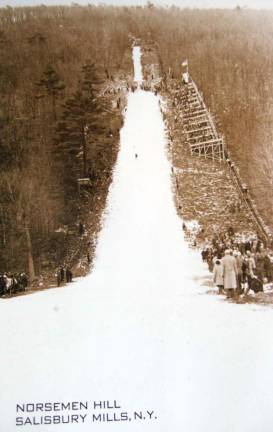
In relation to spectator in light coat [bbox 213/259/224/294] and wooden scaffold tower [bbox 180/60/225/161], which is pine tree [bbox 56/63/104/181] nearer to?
wooden scaffold tower [bbox 180/60/225/161]

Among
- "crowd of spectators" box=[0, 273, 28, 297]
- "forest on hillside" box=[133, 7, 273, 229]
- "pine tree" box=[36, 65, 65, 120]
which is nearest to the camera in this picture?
"crowd of spectators" box=[0, 273, 28, 297]

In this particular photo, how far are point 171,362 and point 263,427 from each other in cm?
139

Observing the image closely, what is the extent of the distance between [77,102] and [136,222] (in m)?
3.43

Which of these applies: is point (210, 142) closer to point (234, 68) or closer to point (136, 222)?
point (234, 68)

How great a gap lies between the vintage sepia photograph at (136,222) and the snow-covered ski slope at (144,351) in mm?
19

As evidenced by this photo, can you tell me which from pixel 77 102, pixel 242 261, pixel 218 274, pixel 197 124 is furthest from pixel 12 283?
pixel 197 124

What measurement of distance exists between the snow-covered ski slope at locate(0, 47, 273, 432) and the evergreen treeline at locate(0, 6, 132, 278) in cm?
193

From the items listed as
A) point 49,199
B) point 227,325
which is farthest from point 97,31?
point 227,325

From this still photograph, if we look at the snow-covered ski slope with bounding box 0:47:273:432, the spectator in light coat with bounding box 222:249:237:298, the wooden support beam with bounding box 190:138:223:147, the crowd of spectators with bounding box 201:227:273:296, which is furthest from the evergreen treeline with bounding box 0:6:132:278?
the spectator in light coat with bounding box 222:249:237:298

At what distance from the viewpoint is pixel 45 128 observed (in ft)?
34.1

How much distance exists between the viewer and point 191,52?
12.1 m

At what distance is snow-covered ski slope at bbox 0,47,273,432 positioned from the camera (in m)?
6.07

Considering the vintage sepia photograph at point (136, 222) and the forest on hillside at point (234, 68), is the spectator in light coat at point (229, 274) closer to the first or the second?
the vintage sepia photograph at point (136, 222)

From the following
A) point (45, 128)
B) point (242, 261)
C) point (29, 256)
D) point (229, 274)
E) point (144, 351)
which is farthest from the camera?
point (45, 128)
